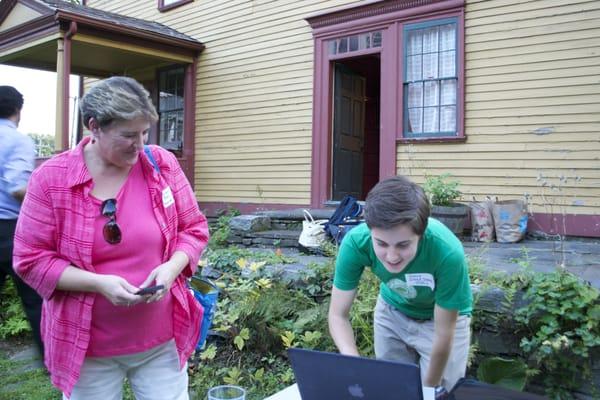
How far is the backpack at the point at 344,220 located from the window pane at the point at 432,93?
1.92 m

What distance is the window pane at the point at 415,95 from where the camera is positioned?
680cm

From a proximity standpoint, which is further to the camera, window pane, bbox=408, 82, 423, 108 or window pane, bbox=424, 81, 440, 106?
window pane, bbox=408, 82, 423, 108

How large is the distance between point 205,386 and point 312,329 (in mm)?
826

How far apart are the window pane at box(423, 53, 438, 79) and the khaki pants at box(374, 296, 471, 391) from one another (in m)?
5.04

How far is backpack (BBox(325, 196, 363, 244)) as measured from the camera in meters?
5.33

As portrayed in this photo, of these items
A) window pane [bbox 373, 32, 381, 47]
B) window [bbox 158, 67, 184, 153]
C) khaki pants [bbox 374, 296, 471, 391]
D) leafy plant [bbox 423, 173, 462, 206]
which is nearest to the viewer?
khaki pants [bbox 374, 296, 471, 391]

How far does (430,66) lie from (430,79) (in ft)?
0.58

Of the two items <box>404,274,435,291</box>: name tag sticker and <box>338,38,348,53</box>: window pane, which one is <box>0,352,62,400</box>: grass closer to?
<box>404,274,435,291</box>: name tag sticker

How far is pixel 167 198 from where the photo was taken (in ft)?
6.06

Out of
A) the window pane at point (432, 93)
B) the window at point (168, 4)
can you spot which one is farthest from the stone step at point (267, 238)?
the window at point (168, 4)

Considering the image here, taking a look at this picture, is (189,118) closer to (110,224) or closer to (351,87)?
(351,87)

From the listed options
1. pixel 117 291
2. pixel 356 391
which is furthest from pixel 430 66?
pixel 356 391

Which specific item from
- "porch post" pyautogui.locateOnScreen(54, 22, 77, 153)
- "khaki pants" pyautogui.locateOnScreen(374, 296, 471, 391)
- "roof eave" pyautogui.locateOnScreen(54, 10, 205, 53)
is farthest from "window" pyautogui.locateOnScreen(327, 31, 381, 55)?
"khaki pants" pyautogui.locateOnScreen(374, 296, 471, 391)

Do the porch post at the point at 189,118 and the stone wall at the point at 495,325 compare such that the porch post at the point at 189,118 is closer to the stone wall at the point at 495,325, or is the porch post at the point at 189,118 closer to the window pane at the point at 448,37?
the window pane at the point at 448,37
